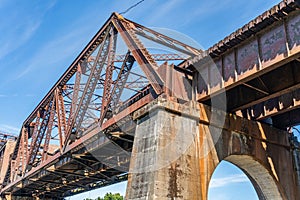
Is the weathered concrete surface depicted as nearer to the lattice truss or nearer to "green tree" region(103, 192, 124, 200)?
the lattice truss

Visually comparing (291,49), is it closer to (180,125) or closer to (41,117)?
(180,125)

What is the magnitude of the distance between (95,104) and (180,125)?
45.7 ft

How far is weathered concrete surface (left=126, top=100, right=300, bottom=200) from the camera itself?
11828 millimetres

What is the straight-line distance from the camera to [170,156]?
1212cm

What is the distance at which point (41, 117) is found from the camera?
32.3 meters

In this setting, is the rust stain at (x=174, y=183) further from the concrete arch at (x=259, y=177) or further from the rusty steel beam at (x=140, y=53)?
the concrete arch at (x=259, y=177)

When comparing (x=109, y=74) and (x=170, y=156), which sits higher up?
(x=109, y=74)

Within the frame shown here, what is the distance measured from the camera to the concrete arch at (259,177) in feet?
51.5

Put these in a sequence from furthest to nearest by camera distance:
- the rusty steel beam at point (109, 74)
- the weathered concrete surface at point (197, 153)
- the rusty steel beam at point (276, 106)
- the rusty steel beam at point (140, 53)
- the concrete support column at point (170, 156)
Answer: the rusty steel beam at point (109, 74) < the rusty steel beam at point (276, 106) < the rusty steel beam at point (140, 53) < the weathered concrete surface at point (197, 153) < the concrete support column at point (170, 156)

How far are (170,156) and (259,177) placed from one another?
6.15m

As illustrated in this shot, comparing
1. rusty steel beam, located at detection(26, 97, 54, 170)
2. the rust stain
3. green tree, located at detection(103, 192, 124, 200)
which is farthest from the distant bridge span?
green tree, located at detection(103, 192, 124, 200)

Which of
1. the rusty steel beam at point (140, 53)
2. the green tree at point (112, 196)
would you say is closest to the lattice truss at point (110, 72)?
the rusty steel beam at point (140, 53)

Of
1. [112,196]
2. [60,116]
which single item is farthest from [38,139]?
[112,196]

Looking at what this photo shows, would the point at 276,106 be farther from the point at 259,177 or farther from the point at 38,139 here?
the point at 38,139
